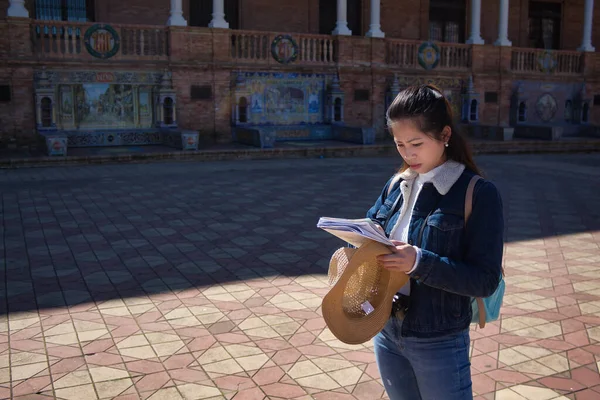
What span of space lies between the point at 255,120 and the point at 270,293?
13.9 metres

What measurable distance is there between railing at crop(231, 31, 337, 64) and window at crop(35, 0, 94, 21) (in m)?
4.36

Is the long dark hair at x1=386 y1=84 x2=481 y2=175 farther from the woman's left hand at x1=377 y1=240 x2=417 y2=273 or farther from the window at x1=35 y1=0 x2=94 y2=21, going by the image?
the window at x1=35 y1=0 x2=94 y2=21

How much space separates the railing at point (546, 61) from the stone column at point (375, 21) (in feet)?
19.0

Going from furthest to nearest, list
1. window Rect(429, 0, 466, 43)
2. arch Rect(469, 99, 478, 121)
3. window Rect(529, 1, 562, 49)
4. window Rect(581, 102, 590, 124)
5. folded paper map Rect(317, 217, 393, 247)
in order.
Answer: window Rect(529, 1, 562, 49), window Rect(429, 0, 466, 43), window Rect(581, 102, 590, 124), arch Rect(469, 99, 478, 121), folded paper map Rect(317, 217, 393, 247)

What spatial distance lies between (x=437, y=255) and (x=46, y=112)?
16.0 m

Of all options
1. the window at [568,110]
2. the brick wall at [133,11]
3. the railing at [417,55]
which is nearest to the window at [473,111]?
the railing at [417,55]

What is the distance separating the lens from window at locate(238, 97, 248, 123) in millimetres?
18894

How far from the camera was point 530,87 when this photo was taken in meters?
23.7

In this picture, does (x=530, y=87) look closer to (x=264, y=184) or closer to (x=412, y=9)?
(x=412, y=9)

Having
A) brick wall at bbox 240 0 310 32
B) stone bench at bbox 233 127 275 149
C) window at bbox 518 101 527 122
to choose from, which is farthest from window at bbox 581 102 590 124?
stone bench at bbox 233 127 275 149

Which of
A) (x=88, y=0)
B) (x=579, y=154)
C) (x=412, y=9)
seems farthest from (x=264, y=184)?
(x=412, y=9)

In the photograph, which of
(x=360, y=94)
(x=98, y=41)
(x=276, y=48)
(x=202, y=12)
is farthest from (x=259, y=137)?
(x=202, y=12)

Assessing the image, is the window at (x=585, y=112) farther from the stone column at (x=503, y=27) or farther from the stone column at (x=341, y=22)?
the stone column at (x=341, y=22)

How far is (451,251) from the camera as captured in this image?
7.79ft
